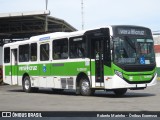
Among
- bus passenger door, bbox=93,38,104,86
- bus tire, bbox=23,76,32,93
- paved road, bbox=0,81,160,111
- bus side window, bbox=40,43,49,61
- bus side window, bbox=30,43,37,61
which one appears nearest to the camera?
paved road, bbox=0,81,160,111

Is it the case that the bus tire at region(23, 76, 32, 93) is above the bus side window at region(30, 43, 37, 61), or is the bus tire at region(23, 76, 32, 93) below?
below

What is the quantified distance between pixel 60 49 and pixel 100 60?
3.21 m

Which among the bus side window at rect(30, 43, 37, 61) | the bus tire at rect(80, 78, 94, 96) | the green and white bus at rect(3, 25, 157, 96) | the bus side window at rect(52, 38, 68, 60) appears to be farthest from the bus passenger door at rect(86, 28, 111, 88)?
the bus side window at rect(30, 43, 37, 61)

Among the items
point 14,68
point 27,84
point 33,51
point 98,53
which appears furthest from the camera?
point 14,68

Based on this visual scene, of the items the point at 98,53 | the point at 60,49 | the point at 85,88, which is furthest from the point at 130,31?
the point at 60,49

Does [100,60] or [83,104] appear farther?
[100,60]

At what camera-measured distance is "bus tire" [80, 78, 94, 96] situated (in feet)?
61.7

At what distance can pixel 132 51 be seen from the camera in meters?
17.9

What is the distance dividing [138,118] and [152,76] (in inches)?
522

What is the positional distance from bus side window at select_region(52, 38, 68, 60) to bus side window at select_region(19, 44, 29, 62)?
3206 mm

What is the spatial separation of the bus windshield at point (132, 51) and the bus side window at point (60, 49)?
135 inches

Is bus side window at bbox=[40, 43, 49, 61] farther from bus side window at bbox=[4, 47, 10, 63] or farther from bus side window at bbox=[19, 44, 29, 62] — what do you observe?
bus side window at bbox=[4, 47, 10, 63]

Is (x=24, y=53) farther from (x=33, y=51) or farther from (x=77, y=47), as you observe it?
(x=77, y=47)

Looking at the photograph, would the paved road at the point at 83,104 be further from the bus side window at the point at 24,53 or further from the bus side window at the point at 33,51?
the bus side window at the point at 24,53
